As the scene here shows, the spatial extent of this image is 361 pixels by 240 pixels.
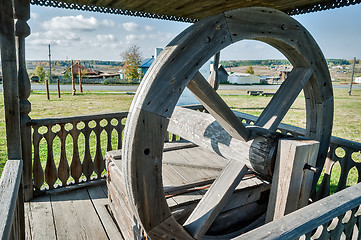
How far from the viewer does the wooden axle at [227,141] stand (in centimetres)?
181

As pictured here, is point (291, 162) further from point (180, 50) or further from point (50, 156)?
point (50, 156)

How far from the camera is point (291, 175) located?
1.65 metres

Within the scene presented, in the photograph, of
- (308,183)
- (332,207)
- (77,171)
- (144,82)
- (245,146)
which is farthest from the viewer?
(77,171)

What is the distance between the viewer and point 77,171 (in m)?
3.41

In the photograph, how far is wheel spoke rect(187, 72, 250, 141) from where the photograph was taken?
5.59 feet

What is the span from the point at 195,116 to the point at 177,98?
0.94 meters

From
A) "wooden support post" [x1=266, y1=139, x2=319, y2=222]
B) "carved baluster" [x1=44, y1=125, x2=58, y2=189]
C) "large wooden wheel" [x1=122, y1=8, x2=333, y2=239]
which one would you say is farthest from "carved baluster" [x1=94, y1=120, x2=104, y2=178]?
"wooden support post" [x1=266, y1=139, x2=319, y2=222]

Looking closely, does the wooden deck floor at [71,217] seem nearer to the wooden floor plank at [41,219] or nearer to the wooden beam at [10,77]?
the wooden floor plank at [41,219]

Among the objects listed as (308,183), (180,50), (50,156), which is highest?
(180,50)

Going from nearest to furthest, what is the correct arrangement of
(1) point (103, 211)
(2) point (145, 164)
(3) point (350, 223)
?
(2) point (145, 164) < (3) point (350, 223) < (1) point (103, 211)

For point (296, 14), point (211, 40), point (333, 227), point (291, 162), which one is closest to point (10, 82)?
point (211, 40)

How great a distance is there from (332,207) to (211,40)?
1173mm

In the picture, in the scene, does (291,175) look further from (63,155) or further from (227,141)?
(63,155)

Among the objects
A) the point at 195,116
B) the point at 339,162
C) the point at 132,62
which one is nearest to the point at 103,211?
the point at 195,116
